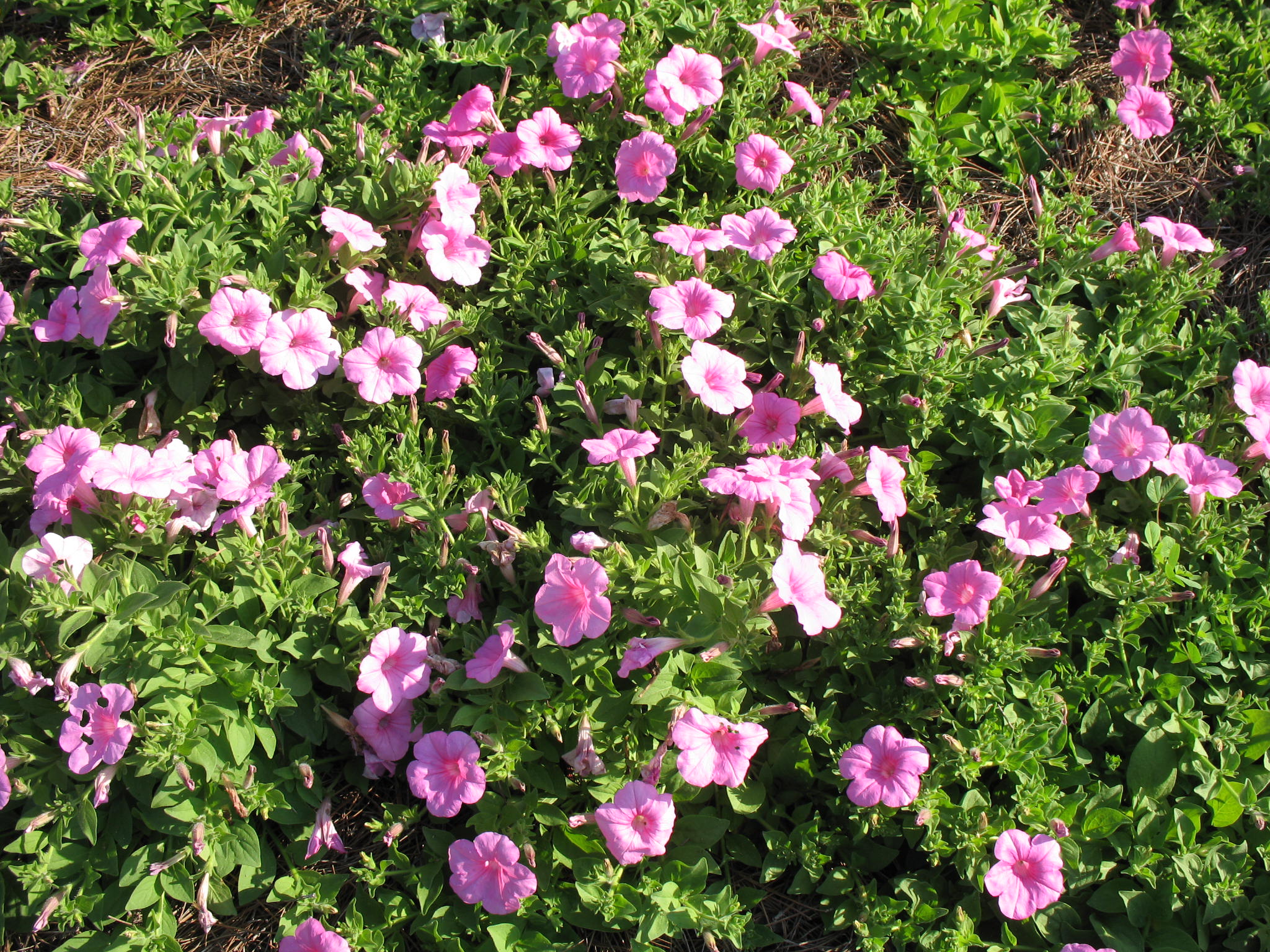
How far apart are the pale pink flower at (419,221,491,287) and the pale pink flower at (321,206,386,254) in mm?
161

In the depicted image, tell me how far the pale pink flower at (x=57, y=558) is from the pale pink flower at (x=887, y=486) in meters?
2.25

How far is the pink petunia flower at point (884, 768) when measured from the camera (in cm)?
238

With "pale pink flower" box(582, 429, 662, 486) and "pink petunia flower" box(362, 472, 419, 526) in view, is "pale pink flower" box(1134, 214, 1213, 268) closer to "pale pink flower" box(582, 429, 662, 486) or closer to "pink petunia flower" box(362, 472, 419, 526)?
"pale pink flower" box(582, 429, 662, 486)

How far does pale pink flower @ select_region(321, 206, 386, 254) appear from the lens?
116 inches

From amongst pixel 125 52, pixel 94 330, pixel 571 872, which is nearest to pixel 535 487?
pixel 571 872

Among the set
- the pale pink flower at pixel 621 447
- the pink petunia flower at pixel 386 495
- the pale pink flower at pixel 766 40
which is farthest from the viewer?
the pale pink flower at pixel 766 40

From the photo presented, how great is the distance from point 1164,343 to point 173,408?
353 cm

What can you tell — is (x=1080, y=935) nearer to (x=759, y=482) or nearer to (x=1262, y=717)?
(x=1262, y=717)

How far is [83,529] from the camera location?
2793mm

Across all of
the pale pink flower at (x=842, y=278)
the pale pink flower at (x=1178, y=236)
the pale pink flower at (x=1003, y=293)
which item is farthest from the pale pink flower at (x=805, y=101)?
the pale pink flower at (x=1178, y=236)

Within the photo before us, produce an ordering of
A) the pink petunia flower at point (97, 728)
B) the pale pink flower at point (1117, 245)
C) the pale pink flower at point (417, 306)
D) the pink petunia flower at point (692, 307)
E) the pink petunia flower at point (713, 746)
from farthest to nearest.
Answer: the pale pink flower at point (1117, 245) → the pale pink flower at point (417, 306) → the pink petunia flower at point (692, 307) → the pink petunia flower at point (97, 728) → the pink petunia flower at point (713, 746)

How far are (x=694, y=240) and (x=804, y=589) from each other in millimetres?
1297

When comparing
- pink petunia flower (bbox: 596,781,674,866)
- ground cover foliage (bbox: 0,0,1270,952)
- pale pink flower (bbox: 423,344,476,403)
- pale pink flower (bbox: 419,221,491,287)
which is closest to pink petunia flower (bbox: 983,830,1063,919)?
ground cover foliage (bbox: 0,0,1270,952)

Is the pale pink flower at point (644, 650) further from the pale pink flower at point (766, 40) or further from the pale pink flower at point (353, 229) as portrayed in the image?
the pale pink flower at point (766, 40)
